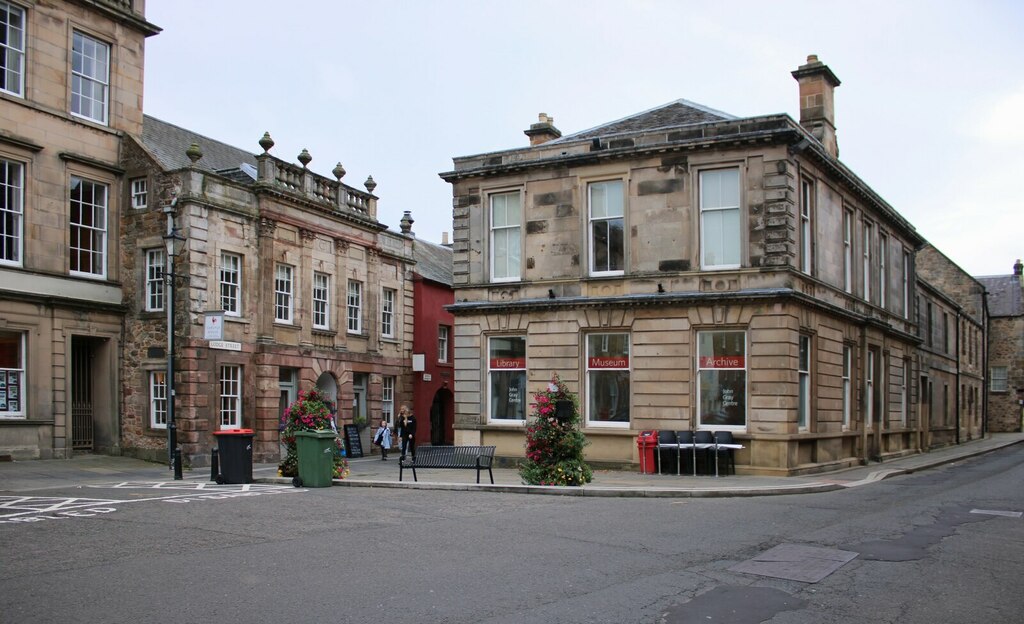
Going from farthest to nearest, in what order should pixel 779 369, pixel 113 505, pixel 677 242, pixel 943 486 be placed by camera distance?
1. pixel 677 242
2. pixel 779 369
3. pixel 943 486
4. pixel 113 505

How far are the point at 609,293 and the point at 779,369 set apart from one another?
15.8ft

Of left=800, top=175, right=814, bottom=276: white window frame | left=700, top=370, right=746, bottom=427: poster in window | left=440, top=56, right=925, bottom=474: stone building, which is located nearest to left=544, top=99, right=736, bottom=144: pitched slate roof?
left=440, top=56, right=925, bottom=474: stone building

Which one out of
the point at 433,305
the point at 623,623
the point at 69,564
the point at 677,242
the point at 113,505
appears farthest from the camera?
the point at 433,305

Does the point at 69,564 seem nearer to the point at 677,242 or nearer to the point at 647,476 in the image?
the point at 647,476

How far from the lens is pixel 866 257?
3053 cm

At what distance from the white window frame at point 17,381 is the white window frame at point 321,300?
383 inches

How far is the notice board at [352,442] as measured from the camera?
108 feet

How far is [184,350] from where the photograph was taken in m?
27.0

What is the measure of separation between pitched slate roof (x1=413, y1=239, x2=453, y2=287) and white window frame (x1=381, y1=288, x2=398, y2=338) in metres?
2.18

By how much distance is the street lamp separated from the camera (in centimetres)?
2389

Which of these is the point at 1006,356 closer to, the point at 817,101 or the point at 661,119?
the point at 817,101

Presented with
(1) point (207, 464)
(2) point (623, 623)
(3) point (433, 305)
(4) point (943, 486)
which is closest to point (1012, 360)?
(3) point (433, 305)

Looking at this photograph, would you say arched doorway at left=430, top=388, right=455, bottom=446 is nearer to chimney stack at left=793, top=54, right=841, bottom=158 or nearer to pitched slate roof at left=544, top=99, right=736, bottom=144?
pitched slate roof at left=544, top=99, right=736, bottom=144

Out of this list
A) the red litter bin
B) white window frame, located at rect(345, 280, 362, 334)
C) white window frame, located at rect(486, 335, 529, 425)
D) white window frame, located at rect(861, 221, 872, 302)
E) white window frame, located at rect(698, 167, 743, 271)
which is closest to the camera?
the red litter bin
